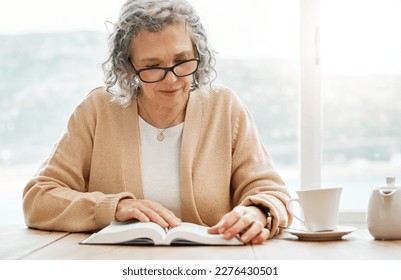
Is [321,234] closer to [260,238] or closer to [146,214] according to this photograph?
[260,238]

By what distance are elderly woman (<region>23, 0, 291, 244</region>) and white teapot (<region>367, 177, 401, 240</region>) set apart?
10.3 inches

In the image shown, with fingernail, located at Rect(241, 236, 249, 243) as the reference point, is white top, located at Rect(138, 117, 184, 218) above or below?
above

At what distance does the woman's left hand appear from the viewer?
4.78 ft

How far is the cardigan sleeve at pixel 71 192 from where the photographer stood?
166cm

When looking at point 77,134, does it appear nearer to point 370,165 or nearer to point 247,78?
point 247,78

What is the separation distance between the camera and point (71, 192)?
1.77 metres

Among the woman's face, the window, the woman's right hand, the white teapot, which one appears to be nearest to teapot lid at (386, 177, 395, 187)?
the white teapot

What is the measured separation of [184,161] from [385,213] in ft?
2.05

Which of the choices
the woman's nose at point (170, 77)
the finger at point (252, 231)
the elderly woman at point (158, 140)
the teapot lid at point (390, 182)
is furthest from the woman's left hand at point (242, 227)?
the woman's nose at point (170, 77)

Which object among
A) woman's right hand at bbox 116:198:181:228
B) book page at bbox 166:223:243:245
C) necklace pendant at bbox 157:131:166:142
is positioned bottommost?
book page at bbox 166:223:243:245

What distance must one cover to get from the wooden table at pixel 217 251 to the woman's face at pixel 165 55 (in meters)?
0.50

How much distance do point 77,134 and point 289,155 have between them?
1161 mm

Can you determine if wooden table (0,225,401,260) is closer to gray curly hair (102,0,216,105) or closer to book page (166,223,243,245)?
book page (166,223,243,245)

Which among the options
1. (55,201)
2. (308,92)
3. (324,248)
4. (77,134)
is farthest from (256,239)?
(308,92)
